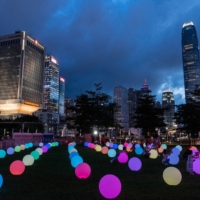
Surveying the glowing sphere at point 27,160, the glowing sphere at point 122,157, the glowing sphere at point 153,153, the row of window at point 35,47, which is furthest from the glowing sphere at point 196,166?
the row of window at point 35,47

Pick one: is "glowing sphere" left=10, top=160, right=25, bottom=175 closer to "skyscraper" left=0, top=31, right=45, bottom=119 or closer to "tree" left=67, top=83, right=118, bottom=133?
"tree" left=67, top=83, right=118, bottom=133

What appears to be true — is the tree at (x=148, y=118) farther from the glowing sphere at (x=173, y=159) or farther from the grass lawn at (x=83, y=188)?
the grass lawn at (x=83, y=188)

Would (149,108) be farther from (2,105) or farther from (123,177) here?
(2,105)

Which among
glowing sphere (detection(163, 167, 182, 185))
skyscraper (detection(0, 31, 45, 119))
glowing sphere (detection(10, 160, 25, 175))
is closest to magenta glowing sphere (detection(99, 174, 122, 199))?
glowing sphere (detection(163, 167, 182, 185))

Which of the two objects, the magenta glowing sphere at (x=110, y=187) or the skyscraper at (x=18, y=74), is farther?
the skyscraper at (x=18, y=74)

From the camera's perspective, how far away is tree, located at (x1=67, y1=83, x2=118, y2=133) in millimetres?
43000

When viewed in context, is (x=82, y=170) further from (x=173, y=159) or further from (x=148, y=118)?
(x=148, y=118)

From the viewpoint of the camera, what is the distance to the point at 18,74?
141m

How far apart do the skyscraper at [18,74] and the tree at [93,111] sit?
102217mm

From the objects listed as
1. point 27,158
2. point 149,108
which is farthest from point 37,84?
point 27,158

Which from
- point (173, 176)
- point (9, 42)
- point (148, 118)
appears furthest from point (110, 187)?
point (9, 42)

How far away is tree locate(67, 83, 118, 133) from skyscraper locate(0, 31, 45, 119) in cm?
10222

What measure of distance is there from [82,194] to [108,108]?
38.9 meters

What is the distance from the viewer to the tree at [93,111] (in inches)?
1693
